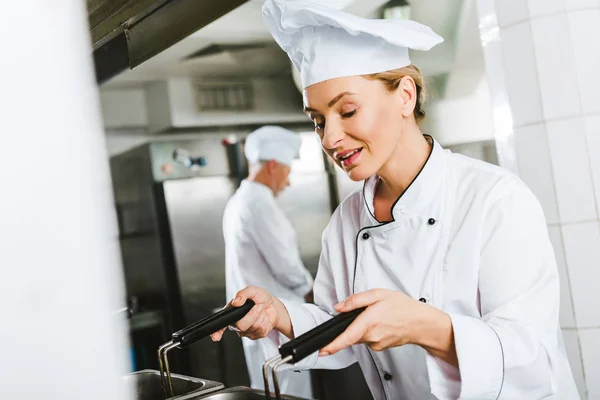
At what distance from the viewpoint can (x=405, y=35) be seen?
1.38m

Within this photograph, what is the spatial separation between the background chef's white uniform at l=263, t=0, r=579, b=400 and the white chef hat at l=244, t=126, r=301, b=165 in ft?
7.84

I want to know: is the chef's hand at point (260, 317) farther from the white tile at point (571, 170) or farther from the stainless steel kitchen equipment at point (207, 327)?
the white tile at point (571, 170)

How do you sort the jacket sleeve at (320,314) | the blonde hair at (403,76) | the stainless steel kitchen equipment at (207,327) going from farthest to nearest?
the jacket sleeve at (320,314)
the blonde hair at (403,76)
the stainless steel kitchen equipment at (207,327)

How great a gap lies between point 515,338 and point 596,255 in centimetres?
95

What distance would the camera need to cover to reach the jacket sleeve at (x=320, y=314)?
155cm

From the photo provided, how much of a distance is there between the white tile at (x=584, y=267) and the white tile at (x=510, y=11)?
72cm

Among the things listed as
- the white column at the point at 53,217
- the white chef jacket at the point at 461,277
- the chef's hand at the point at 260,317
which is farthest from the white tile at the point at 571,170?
the white column at the point at 53,217

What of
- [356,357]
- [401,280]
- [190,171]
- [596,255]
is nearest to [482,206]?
[401,280]

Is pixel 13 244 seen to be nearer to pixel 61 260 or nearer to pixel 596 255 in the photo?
pixel 61 260

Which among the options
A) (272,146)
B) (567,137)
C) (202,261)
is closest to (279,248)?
(272,146)

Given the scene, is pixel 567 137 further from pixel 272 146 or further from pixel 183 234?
pixel 183 234

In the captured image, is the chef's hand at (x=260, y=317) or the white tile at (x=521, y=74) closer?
the chef's hand at (x=260, y=317)

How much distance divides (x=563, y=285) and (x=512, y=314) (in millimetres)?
905

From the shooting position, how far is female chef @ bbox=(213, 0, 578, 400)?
115 cm
